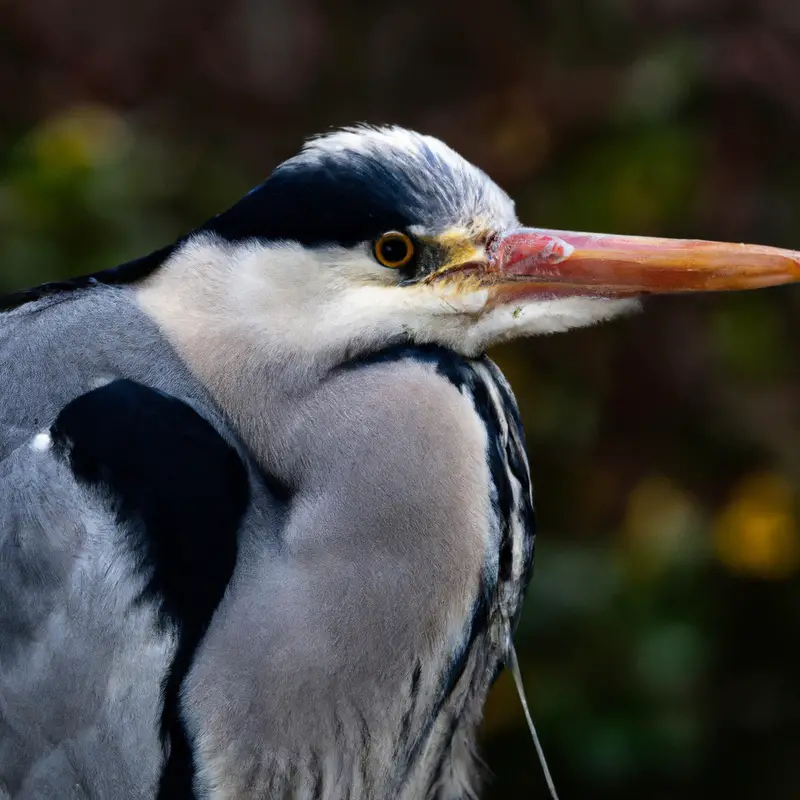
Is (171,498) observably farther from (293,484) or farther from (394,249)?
(394,249)

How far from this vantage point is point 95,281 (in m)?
1.60

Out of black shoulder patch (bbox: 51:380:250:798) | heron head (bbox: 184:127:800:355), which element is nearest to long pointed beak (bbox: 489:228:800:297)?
heron head (bbox: 184:127:800:355)

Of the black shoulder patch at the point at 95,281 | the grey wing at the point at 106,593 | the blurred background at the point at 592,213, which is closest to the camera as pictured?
the grey wing at the point at 106,593

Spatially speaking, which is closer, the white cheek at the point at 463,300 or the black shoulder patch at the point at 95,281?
the white cheek at the point at 463,300

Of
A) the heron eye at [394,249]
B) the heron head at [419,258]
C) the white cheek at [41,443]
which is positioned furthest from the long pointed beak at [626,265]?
the white cheek at [41,443]

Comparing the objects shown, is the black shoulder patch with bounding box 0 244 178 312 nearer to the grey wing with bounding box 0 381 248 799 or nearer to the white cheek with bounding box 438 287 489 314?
the grey wing with bounding box 0 381 248 799

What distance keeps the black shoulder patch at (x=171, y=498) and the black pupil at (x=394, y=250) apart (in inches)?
11.9

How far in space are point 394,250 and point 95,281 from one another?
0.45 meters

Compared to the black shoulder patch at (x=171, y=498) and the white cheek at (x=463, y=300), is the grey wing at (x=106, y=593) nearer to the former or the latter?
the black shoulder patch at (x=171, y=498)

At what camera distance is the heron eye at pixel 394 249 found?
55.0 inches

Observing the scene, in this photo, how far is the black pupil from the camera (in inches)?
55.2

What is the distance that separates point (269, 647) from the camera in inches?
52.7

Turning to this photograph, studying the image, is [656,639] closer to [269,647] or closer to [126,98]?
[269,647]

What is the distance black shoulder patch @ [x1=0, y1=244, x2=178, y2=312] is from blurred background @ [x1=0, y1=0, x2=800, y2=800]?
122 cm
